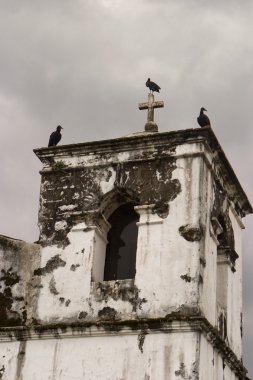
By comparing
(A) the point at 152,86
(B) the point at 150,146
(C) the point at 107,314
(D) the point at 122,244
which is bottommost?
(C) the point at 107,314

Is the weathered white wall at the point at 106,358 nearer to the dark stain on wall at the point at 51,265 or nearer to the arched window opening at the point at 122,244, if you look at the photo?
the dark stain on wall at the point at 51,265

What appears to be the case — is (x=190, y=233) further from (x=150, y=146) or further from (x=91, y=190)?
(x=91, y=190)

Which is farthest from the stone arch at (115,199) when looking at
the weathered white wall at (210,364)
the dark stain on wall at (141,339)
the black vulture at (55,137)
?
the weathered white wall at (210,364)

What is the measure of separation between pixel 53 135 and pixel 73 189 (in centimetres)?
112

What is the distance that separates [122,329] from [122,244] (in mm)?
1800

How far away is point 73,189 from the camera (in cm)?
1366

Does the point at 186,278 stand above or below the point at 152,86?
below

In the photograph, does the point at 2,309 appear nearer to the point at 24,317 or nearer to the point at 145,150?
the point at 24,317

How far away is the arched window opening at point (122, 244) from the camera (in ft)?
43.5

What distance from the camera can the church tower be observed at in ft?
39.4

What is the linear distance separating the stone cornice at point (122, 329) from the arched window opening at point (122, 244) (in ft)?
3.75

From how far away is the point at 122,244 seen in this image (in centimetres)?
1355

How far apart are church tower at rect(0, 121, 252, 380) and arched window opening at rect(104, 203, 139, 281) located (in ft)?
0.06

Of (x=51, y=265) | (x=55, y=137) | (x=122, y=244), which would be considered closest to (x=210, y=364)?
(x=122, y=244)
